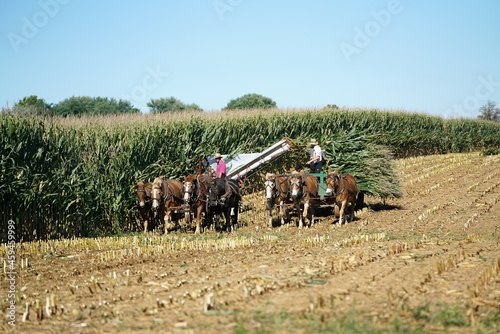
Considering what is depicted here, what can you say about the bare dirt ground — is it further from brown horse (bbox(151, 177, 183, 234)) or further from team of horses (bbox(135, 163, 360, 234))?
brown horse (bbox(151, 177, 183, 234))

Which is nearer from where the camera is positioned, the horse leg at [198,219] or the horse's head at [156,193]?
the horse leg at [198,219]

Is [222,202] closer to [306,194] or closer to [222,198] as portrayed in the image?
[222,198]

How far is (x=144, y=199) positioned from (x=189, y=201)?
5.13ft

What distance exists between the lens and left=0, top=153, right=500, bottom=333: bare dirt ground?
23.2 ft

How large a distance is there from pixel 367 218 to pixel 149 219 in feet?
23.6

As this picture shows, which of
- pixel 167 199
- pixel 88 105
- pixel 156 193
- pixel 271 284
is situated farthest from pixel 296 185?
pixel 88 105

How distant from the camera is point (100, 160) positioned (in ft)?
63.7

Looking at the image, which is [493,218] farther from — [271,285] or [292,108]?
[292,108]

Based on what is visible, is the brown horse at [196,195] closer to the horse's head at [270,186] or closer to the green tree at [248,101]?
the horse's head at [270,186]

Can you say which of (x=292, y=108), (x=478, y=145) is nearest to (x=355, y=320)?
(x=292, y=108)

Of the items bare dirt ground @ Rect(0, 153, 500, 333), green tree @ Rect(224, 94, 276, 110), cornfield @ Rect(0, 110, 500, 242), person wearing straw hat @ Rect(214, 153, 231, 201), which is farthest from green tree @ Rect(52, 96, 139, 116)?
bare dirt ground @ Rect(0, 153, 500, 333)

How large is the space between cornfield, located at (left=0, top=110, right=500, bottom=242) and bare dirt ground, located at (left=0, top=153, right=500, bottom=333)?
2.44 meters

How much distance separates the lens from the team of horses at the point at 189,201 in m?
18.6

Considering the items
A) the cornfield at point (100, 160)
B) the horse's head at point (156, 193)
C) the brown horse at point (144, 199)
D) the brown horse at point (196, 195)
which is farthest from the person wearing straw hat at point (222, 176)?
the cornfield at point (100, 160)
